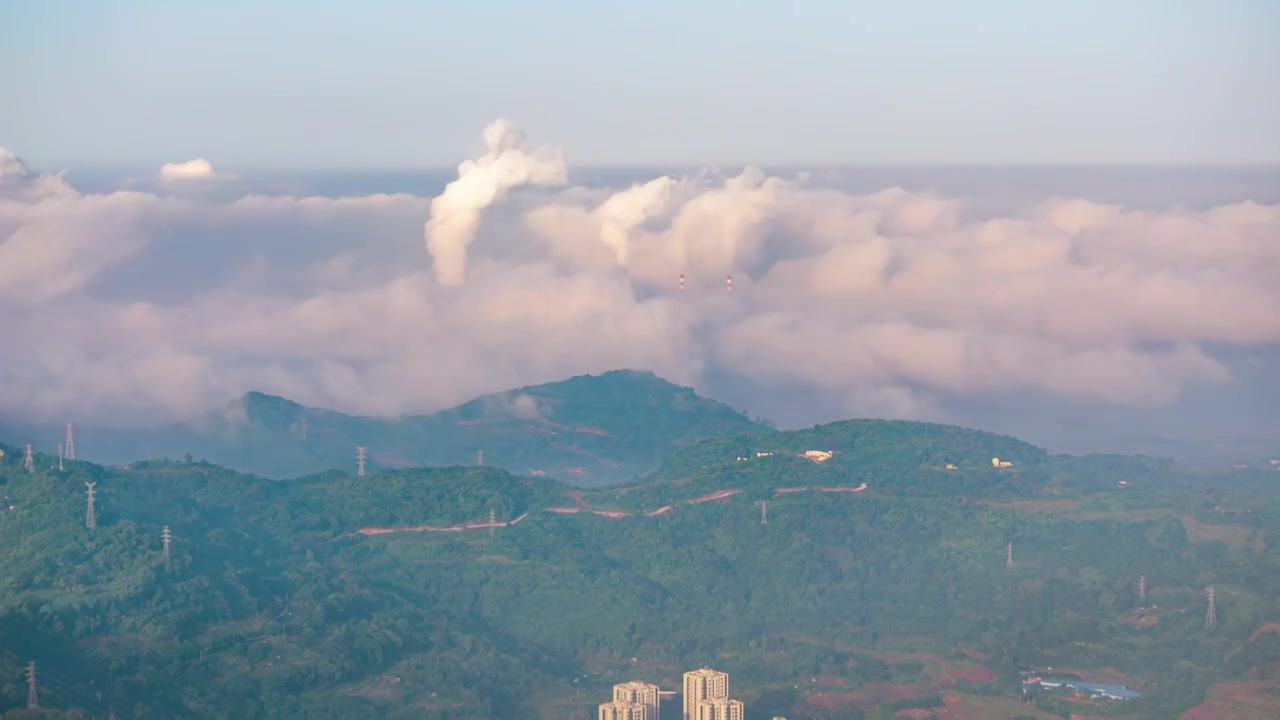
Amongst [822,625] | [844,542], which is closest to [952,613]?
[822,625]

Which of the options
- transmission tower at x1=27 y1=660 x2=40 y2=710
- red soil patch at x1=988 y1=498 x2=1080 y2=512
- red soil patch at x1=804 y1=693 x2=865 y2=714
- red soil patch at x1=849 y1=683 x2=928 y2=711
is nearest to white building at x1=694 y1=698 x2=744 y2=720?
red soil patch at x1=804 y1=693 x2=865 y2=714

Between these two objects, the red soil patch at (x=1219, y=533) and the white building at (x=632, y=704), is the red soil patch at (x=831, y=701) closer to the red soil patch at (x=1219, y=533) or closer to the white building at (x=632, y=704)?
the white building at (x=632, y=704)

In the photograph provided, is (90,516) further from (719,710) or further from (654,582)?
(719,710)

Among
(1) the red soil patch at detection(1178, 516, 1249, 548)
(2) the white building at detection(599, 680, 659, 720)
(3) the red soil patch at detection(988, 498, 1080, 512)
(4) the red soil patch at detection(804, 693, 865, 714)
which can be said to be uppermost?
(3) the red soil patch at detection(988, 498, 1080, 512)

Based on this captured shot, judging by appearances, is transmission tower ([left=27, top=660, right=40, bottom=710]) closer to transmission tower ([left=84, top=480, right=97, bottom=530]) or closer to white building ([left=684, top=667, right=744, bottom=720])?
transmission tower ([left=84, top=480, right=97, bottom=530])

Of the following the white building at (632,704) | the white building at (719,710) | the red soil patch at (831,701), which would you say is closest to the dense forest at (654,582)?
the red soil patch at (831,701)

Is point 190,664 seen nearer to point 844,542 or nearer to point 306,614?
point 306,614

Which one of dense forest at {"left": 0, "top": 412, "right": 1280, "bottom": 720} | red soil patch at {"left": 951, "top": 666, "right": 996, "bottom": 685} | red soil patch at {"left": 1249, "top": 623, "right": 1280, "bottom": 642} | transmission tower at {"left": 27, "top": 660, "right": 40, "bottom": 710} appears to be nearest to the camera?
transmission tower at {"left": 27, "top": 660, "right": 40, "bottom": 710}
